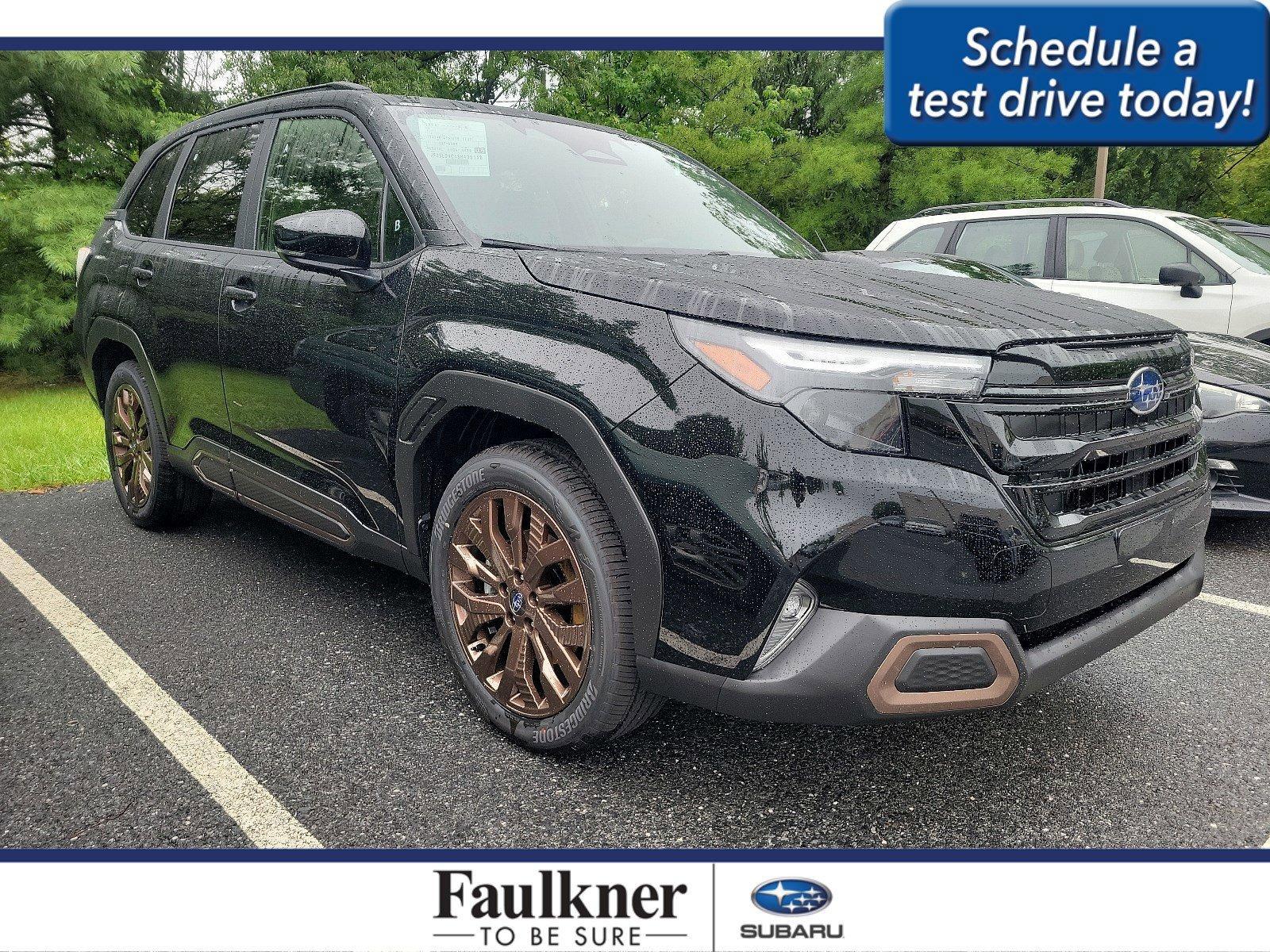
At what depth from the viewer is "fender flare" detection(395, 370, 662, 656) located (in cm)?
207

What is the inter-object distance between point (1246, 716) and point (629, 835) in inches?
72.7

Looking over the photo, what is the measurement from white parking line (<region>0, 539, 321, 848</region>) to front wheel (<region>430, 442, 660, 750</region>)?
1.92ft

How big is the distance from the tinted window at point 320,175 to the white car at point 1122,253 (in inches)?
192

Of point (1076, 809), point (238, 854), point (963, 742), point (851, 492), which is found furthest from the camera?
point (963, 742)

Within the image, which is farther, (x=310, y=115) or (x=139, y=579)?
(x=139, y=579)

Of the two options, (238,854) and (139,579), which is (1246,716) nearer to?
(238,854)

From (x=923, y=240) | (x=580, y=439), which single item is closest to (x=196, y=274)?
(x=580, y=439)

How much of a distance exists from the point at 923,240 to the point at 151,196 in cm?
561

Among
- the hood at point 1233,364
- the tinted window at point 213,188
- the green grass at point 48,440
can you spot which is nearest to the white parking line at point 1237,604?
the hood at point 1233,364

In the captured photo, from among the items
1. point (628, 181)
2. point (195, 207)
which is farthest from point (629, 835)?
point (195, 207)

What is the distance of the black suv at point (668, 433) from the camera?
1889 millimetres

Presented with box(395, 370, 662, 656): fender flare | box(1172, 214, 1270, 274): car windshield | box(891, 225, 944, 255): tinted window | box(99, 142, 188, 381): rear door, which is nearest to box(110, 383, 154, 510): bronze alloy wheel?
box(99, 142, 188, 381): rear door

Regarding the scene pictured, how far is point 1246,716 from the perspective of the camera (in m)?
2.71

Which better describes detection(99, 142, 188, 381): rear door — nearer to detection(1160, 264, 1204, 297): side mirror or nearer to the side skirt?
the side skirt
